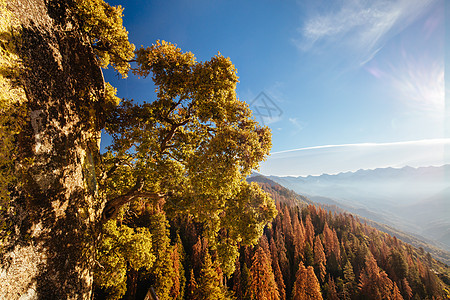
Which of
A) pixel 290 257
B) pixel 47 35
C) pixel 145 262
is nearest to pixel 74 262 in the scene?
pixel 47 35

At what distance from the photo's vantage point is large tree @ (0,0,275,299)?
4.12 m

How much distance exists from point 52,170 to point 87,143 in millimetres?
1740

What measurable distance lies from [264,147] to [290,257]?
260 feet

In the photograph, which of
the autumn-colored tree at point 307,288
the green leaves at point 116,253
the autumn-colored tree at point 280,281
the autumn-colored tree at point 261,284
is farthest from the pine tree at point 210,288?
the autumn-colored tree at point 280,281

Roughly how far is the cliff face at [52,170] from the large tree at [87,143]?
0.08 ft

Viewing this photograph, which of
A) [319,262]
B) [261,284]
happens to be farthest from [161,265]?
[319,262]

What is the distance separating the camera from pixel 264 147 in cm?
793

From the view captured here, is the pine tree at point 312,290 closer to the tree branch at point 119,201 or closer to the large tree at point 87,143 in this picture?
the large tree at point 87,143

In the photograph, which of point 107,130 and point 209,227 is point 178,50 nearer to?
point 107,130

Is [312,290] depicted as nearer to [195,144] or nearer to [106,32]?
[195,144]

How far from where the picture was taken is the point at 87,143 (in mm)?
6340

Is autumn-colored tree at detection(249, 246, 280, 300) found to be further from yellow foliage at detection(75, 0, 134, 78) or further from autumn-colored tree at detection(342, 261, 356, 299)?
yellow foliage at detection(75, 0, 134, 78)

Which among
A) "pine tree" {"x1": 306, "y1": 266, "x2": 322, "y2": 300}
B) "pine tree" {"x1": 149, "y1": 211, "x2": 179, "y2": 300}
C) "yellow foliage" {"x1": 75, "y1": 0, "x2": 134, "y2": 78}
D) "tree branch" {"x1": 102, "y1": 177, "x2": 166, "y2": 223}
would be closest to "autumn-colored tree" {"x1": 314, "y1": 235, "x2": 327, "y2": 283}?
"pine tree" {"x1": 306, "y1": 266, "x2": 322, "y2": 300}

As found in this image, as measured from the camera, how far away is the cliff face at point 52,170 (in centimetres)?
408
